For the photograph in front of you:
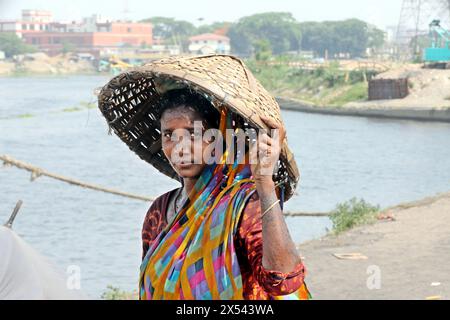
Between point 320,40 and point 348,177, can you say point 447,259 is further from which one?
point 320,40

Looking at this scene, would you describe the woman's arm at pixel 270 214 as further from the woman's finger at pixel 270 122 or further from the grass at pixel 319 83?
the grass at pixel 319 83

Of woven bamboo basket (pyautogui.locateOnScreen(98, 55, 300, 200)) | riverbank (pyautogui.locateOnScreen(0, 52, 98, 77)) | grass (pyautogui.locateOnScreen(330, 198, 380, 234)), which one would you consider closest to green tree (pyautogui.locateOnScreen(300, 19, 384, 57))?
riverbank (pyautogui.locateOnScreen(0, 52, 98, 77))

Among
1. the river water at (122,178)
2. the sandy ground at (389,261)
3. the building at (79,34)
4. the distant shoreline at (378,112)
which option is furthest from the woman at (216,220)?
the building at (79,34)

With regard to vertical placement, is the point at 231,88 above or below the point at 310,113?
above

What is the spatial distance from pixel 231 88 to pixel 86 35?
78.5 metres

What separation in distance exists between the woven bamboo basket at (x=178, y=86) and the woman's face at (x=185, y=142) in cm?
6

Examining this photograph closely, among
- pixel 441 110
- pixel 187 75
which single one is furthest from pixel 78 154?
pixel 187 75

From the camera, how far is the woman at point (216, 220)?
65.0 inches

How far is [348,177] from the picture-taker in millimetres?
16641

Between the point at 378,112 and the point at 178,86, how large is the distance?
29.9m

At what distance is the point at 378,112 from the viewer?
31.3m

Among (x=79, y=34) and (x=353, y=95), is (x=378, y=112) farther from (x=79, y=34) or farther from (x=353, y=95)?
(x=79, y=34)

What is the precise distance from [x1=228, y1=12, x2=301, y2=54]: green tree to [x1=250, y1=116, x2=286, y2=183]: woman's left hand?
7739 cm

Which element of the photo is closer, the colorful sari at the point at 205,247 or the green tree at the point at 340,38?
the colorful sari at the point at 205,247
